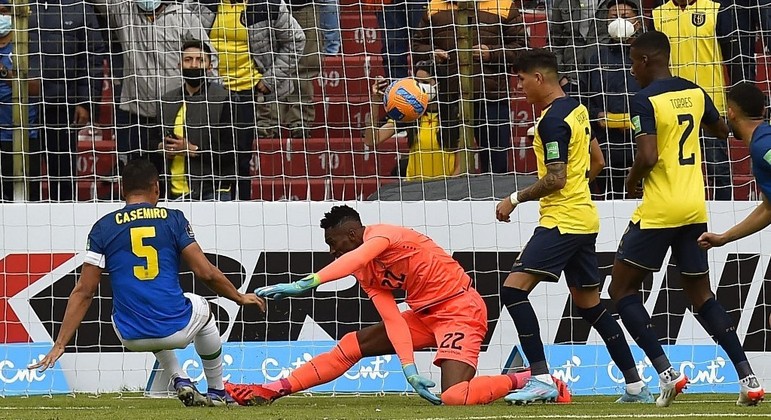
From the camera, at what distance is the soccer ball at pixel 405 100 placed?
33.3 ft

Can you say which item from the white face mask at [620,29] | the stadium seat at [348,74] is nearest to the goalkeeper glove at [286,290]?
the stadium seat at [348,74]

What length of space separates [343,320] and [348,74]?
2618mm

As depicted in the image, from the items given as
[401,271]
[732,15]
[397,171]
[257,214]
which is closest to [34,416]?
[401,271]

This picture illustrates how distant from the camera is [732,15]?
1080 cm

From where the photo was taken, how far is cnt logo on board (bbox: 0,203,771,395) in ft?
31.4

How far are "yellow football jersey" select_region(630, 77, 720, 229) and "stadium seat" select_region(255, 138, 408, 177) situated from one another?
11.3 ft

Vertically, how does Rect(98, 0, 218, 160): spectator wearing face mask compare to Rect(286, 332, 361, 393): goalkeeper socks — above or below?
above

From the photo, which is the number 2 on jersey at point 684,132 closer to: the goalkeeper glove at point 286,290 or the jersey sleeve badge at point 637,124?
the jersey sleeve badge at point 637,124

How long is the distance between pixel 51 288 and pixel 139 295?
2189 mm

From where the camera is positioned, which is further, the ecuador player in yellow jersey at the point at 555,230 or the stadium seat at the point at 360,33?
the stadium seat at the point at 360,33

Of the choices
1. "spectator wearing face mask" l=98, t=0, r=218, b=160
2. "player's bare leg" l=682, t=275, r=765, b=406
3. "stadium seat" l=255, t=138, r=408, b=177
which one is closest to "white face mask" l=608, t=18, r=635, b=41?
"stadium seat" l=255, t=138, r=408, b=177

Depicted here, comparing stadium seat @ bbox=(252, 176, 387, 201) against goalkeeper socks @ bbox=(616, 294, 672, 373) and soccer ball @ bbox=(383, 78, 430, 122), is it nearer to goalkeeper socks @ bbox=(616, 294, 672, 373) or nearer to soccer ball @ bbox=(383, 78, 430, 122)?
soccer ball @ bbox=(383, 78, 430, 122)

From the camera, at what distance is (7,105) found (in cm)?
1052

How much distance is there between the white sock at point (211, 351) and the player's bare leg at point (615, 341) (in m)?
2.22
